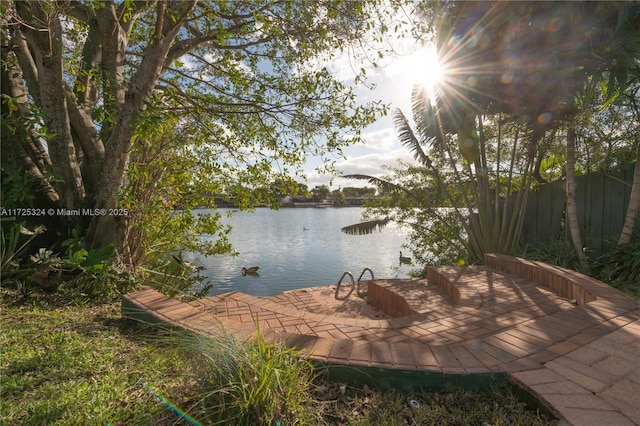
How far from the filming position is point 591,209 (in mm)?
6238

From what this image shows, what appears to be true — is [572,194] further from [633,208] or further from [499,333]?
[499,333]

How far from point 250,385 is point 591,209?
7.60m

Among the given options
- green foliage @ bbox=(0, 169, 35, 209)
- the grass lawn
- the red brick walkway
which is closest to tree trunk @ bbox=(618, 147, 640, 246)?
the red brick walkway

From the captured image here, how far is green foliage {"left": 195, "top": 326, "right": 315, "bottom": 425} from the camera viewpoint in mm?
1538

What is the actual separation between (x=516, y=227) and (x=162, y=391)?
24.9ft

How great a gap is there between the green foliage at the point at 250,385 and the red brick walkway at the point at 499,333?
35cm

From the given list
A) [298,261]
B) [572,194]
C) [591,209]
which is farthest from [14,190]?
[298,261]

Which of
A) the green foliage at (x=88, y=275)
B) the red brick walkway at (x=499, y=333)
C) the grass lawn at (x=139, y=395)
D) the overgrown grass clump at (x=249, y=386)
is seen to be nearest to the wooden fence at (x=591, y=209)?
the red brick walkway at (x=499, y=333)

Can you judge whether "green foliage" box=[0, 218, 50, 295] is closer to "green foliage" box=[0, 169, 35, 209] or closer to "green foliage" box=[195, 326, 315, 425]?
"green foliage" box=[0, 169, 35, 209]

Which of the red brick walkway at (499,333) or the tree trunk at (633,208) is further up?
the tree trunk at (633,208)

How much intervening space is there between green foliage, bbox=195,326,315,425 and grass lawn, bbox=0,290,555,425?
0.04 metres

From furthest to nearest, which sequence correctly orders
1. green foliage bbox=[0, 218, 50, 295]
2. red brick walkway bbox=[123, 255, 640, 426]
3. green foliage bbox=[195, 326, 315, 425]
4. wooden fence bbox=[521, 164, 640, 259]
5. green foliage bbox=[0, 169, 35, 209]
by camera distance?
wooden fence bbox=[521, 164, 640, 259], green foliage bbox=[0, 169, 35, 209], green foliage bbox=[0, 218, 50, 295], red brick walkway bbox=[123, 255, 640, 426], green foliage bbox=[195, 326, 315, 425]

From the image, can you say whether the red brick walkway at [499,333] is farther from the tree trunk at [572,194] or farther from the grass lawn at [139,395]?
the tree trunk at [572,194]

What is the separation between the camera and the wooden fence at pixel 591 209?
582 cm
